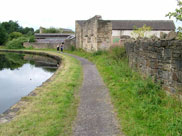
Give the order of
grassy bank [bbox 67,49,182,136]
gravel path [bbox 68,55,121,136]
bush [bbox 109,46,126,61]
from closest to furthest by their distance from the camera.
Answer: grassy bank [bbox 67,49,182,136] < gravel path [bbox 68,55,121,136] < bush [bbox 109,46,126,61]

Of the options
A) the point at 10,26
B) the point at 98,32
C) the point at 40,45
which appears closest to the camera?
the point at 98,32

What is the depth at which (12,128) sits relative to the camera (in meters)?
3.75

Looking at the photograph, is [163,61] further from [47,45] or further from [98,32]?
[47,45]

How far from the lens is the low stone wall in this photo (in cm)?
461

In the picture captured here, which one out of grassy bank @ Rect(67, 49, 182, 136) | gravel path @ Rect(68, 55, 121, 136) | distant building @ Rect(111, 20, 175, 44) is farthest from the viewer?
distant building @ Rect(111, 20, 175, 44)

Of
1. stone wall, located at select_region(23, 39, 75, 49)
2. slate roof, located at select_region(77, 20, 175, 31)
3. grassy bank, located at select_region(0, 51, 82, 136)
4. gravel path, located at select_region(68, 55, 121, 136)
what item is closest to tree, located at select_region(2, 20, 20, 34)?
stone wall, located at select_region(23, 39, 75, 49)

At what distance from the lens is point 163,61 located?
537 cm

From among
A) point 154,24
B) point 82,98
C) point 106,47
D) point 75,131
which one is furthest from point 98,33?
point 154,24

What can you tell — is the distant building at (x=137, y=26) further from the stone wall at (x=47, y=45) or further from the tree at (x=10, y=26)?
the tree at (x=10, y=26)

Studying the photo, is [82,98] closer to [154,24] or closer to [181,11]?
[181,11]

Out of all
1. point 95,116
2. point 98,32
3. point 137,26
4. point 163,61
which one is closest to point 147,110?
point 95,116

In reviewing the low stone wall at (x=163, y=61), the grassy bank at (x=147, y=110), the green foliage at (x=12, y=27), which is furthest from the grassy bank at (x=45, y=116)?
the green foliage at (x=12, y=27)

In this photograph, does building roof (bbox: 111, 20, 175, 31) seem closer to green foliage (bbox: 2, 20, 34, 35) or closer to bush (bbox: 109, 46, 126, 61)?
bush (bbox: 109, 46, 126, 61)

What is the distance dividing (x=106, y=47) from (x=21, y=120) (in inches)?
570
